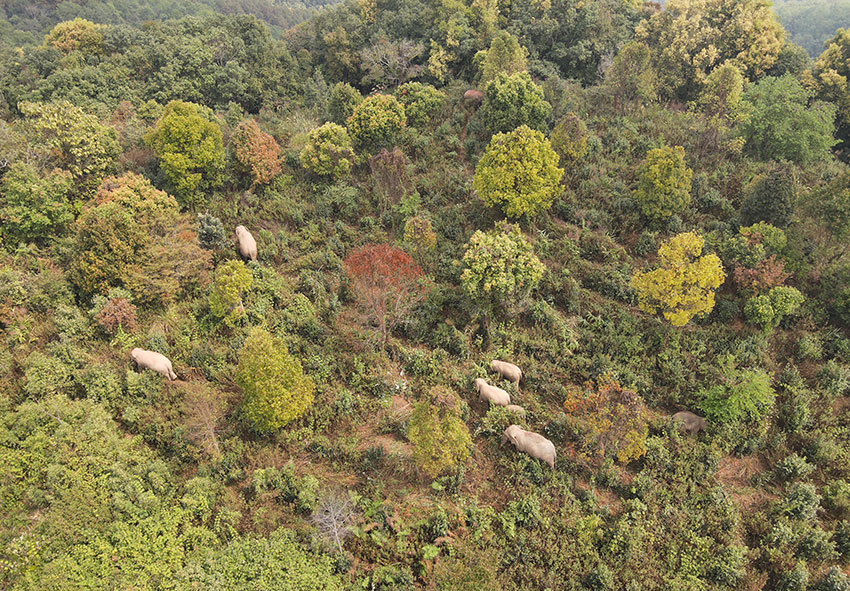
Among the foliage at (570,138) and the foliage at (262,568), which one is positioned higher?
the foliage at (570,138)

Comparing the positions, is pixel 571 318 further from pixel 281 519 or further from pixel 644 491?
pixel 281 519

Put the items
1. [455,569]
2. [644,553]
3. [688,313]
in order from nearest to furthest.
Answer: [455,569]
[644,553]
[688,313]

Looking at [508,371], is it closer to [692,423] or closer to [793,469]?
[692,423]

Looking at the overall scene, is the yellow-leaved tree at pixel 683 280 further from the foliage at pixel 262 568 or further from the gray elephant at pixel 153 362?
the gray elephant at pixel 153 362

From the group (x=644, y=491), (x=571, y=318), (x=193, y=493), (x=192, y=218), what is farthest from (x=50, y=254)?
(x=644, y=491)

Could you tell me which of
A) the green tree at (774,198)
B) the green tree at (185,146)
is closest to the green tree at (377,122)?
the green tree at (185,146)
